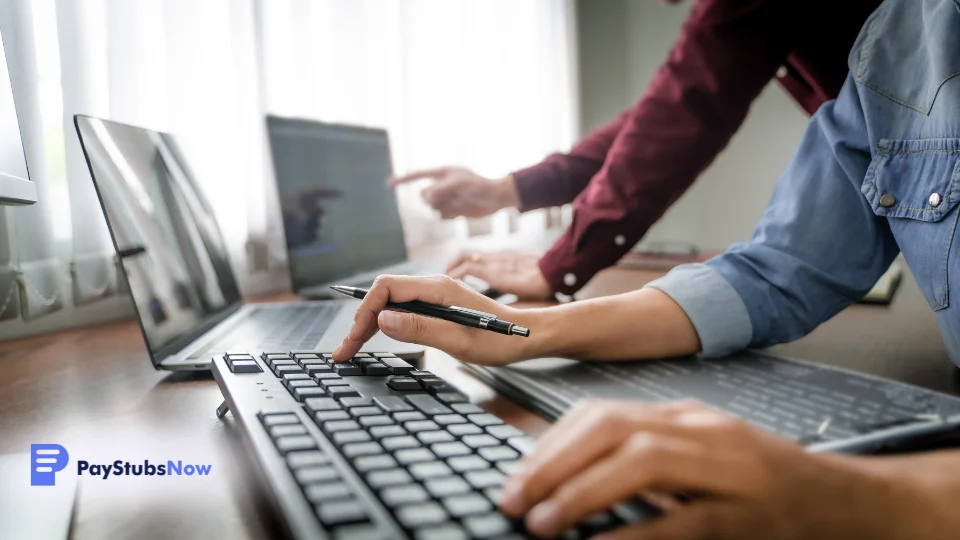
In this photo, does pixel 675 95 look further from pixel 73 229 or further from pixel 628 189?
pixel 73 229

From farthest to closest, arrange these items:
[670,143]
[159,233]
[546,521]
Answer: [670,143] → [159,233] → [546,521]

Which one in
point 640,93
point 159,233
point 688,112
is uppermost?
point 640,93

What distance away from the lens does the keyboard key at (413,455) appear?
0.32 m

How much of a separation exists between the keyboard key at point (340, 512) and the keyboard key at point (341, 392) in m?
0.15

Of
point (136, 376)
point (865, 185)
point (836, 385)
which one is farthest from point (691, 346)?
point (136, 376)

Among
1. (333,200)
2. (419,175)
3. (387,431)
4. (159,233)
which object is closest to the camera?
(387,431)

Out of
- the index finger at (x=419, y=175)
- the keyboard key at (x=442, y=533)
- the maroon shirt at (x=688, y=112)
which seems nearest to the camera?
the keyboard key at (x=442, y=533)

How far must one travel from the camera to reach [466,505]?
0.28 metres

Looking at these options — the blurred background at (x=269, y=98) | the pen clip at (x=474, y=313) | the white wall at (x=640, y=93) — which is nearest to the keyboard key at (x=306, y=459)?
the pen clip at (x=474, y=313)

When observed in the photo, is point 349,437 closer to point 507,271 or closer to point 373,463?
point 373,463

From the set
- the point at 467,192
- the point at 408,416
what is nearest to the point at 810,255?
the point at 408,416

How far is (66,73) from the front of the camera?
0.82 m

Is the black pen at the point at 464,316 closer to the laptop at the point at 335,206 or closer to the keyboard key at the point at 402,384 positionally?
the keyboard key at the point at 402,384

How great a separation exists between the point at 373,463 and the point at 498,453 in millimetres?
60
